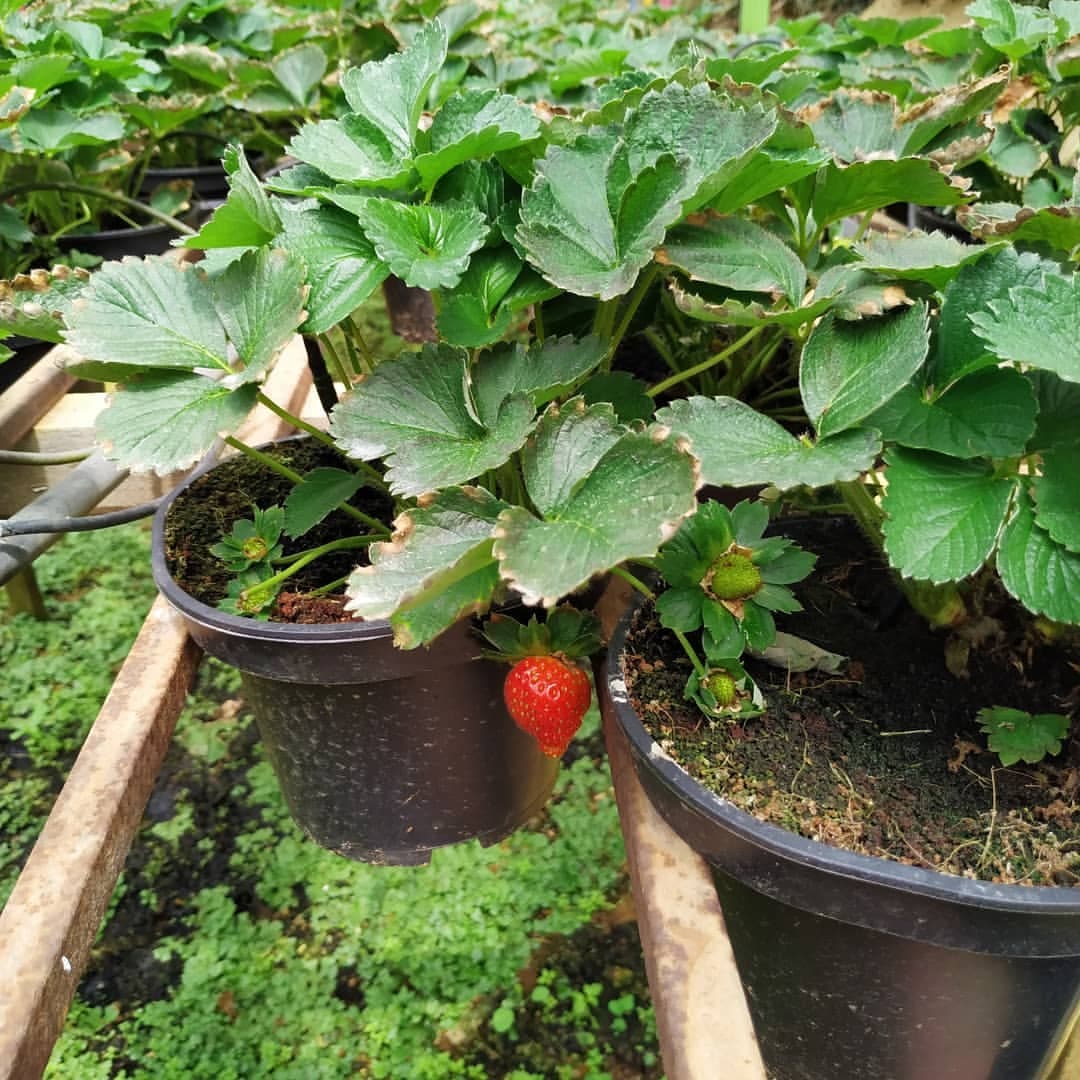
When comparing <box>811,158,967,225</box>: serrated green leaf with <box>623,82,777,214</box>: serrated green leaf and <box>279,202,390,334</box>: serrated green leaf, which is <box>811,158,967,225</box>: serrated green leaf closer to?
<box>623,82,777,214</box>: serrated green leaf

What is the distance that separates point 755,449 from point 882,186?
219 mm

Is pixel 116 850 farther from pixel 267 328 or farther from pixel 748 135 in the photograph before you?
pixel 748 135

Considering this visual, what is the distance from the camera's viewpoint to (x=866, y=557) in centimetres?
73

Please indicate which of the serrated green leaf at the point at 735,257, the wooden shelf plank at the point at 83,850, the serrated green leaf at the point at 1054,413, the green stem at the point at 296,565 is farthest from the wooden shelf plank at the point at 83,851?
the serrated green leaf at the point at 1054,413

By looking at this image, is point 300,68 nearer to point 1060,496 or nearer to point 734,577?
point 734,577

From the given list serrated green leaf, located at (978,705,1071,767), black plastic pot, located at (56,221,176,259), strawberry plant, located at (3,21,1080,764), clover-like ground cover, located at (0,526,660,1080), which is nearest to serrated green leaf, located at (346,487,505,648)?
strawberry plant, located at (3,21,1080,764)

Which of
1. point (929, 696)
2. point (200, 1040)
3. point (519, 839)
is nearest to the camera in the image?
point (929, 696)

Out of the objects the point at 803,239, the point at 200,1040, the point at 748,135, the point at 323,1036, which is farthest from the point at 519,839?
the point at 748,135

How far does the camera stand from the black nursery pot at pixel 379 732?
63 cm

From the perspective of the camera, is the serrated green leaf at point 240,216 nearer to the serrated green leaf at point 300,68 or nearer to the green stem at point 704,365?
the green stem at point 704,365

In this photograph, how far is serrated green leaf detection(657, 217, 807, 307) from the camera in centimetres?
53

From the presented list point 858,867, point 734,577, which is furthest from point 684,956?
point 734,577

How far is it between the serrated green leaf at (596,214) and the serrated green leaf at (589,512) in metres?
0.08

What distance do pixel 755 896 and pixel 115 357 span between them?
494mm
